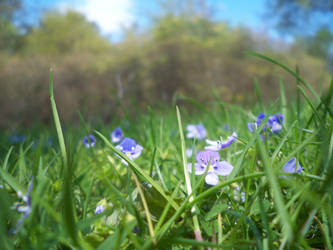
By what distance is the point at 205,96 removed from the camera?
390 inches

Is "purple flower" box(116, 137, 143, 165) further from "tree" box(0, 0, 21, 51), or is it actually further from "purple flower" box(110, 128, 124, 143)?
"tree" box(0, 0, 21, 51)

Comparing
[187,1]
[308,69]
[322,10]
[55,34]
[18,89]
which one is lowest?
[18,89]

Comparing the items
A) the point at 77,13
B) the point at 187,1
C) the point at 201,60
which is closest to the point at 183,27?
the point at 187,1

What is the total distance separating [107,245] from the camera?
0.56 metres

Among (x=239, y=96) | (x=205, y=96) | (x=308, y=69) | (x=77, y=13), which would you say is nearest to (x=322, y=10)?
(x=308, y=69)

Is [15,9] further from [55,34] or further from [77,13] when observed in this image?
[77,13]

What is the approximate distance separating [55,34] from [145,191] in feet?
76.5

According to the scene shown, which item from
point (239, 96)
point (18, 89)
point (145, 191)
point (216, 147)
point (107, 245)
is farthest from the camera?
point (239, 96)

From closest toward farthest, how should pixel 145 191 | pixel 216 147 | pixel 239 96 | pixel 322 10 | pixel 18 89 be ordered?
1. pixel 145 191
2. pixel 216 147
3. pixel 18 89
4. pixel 239 96
5. pixel 322 10

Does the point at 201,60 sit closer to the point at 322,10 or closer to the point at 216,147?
the point at 216,147

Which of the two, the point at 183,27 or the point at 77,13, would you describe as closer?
the point at 183,27

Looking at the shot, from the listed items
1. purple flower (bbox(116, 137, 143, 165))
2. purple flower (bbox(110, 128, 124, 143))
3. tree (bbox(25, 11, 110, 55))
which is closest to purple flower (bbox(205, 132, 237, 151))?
purple flower (bbox(116, 137, 143, 165))

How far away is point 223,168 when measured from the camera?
793 mm

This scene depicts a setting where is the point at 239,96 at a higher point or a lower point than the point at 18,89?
higher
